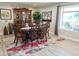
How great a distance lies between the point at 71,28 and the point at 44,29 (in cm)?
54

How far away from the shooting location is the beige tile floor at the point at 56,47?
2.18 m

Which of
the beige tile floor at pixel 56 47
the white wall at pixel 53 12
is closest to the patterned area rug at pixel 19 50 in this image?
the beige tile floor at pixel 56 47

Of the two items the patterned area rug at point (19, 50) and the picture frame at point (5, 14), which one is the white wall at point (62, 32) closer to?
the patterned area rug at point (19, 50)

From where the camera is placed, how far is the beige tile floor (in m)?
2.18

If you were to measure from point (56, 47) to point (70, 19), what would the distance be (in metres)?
0.65

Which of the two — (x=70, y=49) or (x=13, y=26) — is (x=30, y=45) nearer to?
(x=13, y=26)

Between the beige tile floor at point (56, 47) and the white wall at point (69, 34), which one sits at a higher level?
the white wall at point (69, 34)

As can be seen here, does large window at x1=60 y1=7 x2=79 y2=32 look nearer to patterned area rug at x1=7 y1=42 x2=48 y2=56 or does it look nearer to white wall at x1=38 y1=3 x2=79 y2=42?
white wall at x1=38 y1=3 x2=79 y2=42

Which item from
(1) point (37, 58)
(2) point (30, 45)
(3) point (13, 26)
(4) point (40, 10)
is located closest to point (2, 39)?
(3) point (13, 26)

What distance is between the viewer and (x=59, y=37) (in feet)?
7.36

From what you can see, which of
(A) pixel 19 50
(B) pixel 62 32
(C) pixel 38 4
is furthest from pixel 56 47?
(C) pixel 38 4

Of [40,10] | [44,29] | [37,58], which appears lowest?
[37,58]

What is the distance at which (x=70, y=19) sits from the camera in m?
2.17

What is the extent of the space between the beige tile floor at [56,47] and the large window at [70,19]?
28cm
